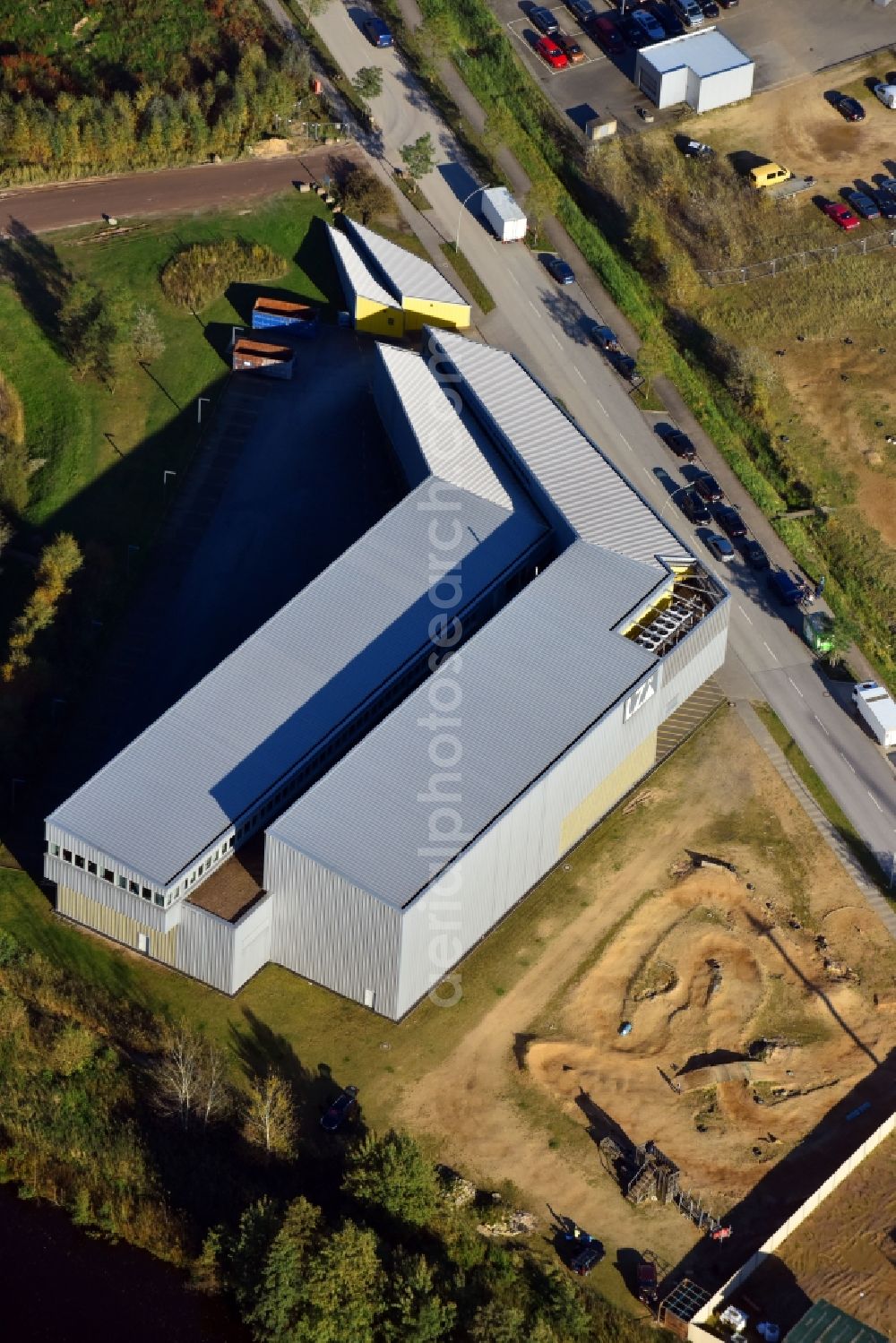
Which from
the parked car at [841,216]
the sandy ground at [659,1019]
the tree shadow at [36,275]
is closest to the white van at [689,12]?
the parked car at [841,216]

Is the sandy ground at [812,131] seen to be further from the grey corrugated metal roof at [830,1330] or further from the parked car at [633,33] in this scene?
the grey corrugated metal roof at [830,1330]

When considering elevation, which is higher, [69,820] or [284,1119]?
[69,820]

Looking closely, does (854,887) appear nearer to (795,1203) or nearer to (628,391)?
(795,1203)

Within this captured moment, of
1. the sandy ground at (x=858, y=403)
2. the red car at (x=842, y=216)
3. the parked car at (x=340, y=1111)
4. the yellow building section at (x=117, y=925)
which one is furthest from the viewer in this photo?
the red car at (x=842, y=216)

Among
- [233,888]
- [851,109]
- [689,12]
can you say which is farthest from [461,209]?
[233,888]

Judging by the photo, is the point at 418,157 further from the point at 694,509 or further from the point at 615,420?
the point at 694,509

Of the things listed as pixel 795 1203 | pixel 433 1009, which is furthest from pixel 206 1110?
pixel 795 1203
